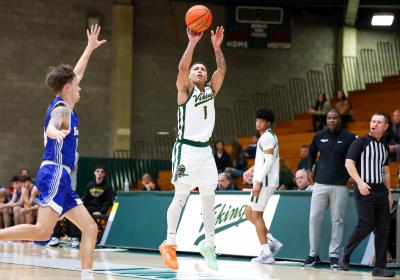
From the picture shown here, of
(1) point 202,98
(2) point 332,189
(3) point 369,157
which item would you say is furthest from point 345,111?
(1) point 202,98

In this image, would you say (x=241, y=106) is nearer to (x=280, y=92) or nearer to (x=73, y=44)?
(x=280, y=92)

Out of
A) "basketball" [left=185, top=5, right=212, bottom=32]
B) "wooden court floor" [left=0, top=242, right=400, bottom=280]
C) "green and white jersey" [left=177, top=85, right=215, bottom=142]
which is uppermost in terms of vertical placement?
"basketball" [left=185, top=5, right=212, bottom=32]

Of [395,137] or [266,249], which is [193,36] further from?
[395,137]

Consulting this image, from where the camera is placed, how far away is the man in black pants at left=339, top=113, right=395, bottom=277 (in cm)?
1013

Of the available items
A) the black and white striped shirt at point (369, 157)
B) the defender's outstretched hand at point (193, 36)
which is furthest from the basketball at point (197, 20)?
the black and white striped shirt at point (369, 157)

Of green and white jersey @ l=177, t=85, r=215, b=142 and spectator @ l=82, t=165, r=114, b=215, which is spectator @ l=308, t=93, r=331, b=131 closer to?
spectator @ l=82, t=165, r=114, b=215

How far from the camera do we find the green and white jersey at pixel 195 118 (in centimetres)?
889

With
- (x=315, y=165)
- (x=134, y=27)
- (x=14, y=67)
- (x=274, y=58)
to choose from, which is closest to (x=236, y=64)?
(x=274, y=58)

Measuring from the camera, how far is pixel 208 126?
8.95 m

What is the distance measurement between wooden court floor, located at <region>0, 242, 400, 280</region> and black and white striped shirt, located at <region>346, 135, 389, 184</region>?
1.25m

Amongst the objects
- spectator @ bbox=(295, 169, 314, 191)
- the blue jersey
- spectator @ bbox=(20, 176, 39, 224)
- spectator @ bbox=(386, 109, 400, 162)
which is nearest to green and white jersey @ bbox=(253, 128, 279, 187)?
spectator @ bbox=(295, 169, 314, 191)

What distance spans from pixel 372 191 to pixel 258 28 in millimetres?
14836

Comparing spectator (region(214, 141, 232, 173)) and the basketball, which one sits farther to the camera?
spectator (region(214, 141, 232, 173))

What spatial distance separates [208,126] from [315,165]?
12.1 ft
